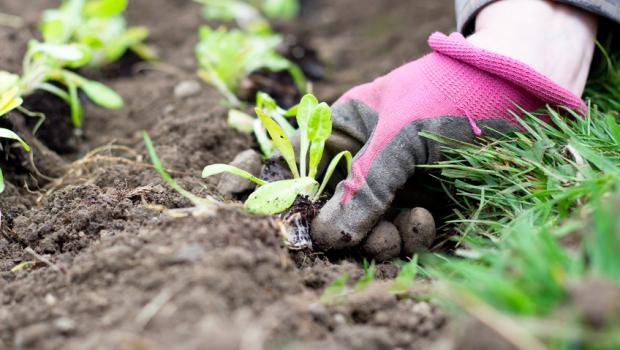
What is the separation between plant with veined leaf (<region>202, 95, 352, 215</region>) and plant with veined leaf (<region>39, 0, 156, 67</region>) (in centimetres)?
117

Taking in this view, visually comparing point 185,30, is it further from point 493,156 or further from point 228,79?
point 493,156

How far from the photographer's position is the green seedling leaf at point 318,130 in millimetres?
1687

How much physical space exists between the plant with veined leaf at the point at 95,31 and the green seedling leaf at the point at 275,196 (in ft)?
4.25

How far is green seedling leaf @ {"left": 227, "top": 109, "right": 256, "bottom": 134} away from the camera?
7.43ft

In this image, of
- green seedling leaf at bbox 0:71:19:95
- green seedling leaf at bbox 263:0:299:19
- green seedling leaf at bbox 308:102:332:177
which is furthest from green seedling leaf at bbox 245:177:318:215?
green seedling leaf at bbox 263:0:299:19

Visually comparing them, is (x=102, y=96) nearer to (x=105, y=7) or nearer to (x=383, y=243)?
(x=105, y=7)

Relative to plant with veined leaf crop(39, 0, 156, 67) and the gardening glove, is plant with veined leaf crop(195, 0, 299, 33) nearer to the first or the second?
plant with veined leaf crop(39, 0, 156, 67)

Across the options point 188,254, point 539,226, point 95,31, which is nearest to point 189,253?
point 188,254

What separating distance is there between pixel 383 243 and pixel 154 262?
66 centimetres

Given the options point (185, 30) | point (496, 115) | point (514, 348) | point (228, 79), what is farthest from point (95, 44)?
point (514, 348)

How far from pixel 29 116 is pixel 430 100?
1.54m

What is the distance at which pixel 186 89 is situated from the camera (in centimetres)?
273

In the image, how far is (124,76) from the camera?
121 inches

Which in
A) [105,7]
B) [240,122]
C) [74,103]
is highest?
[105,7]
